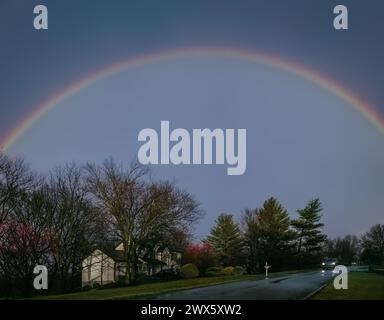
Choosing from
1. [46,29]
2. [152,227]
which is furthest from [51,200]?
[46,29]

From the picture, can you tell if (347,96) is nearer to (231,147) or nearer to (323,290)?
(231,147)

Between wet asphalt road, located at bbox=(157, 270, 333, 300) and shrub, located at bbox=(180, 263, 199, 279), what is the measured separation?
0.43 ft

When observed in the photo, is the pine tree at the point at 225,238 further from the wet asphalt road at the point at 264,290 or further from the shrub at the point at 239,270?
the wet asphalt road at the point at 264,290

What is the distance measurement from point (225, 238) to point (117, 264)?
1037 millimetres

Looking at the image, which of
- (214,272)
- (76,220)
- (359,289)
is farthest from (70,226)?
(359,289)

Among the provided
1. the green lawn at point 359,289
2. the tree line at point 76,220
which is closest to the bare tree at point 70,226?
the tree line at point 76,220

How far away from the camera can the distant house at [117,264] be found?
24.1 feet

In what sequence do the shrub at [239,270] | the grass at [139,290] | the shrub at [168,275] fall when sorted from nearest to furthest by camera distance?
the grass at [139,290]
the shrub at [168,275]
the shrub at [239,270]

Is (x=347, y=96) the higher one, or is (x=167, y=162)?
(x=347, y=96)

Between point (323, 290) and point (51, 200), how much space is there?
105 inches

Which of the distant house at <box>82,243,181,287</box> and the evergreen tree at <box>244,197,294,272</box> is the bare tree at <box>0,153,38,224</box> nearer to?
the distant house at <box>82,243,181,287</box>

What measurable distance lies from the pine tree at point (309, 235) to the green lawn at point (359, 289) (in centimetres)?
37

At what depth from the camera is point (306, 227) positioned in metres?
7.46

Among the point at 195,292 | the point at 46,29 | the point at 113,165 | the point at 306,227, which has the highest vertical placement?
the point at 46,29
